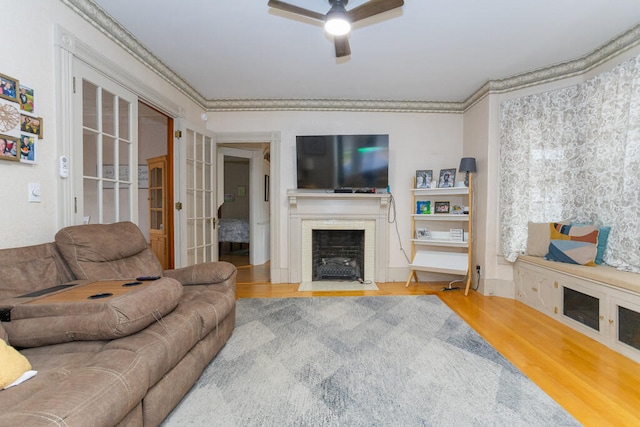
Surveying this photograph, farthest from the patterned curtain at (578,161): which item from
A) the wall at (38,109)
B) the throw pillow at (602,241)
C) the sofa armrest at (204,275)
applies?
the wall at (38,109)

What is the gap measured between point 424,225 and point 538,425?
9.41 feet

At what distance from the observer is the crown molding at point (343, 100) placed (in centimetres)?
230

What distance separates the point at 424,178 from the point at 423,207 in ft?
1.34

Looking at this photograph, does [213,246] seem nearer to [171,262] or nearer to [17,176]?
[171,262]

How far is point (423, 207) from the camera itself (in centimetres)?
398

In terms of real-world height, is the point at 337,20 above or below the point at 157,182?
above

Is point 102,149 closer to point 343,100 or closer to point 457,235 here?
point 343,100

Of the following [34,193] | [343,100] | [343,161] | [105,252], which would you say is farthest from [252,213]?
[34,193]

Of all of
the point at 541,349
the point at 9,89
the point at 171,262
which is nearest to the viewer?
the point at 9,89

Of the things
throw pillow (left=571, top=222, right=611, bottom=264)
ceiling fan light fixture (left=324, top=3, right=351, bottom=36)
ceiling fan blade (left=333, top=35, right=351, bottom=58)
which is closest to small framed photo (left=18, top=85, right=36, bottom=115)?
ceiling fan light fixture (left=324, top=3, right=351, bottom=36)

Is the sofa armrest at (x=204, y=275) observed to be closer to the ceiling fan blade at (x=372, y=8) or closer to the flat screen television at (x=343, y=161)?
the flat screen television at (x=343, y=161)

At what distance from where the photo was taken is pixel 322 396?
1.65 metres

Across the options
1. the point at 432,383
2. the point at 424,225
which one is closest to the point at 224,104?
the point at 424,225

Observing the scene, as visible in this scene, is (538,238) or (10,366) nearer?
(10,366)
